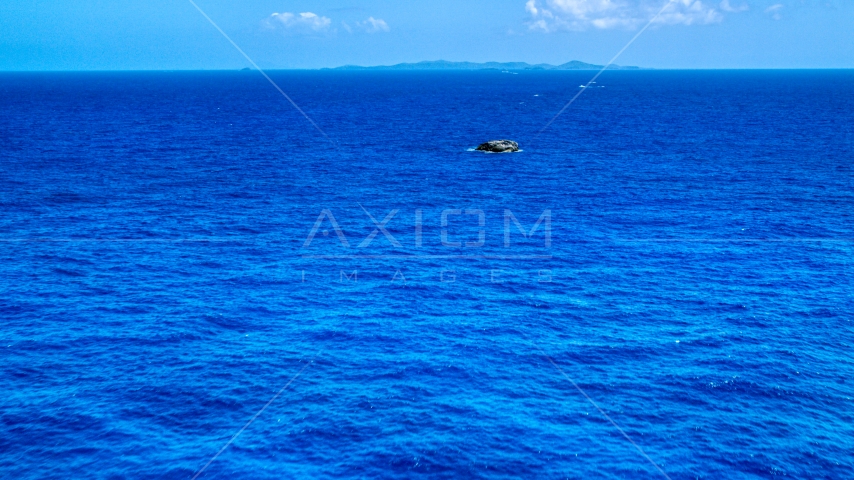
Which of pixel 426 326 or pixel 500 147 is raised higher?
pixel 500 147

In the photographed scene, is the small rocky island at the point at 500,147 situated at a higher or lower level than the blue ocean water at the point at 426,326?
higher

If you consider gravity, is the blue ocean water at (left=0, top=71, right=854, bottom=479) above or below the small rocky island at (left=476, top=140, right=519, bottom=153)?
below

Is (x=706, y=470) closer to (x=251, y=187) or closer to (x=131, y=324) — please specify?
(x=131, y=324)

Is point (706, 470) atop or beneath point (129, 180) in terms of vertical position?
Result: beneath

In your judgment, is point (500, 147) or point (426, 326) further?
point (500, 147)

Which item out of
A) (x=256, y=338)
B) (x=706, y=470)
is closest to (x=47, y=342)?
(x=256, y=338)

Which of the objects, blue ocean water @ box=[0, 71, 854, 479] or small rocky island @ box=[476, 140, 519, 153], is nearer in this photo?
blue ocean water @ box=[0, 71, 854, 479]

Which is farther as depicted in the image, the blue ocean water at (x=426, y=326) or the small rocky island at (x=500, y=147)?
the small rocky island at (x=500, y=147)

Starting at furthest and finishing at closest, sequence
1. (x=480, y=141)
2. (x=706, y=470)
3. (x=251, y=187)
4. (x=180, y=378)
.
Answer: (x=480, y=141) → (x=251, y=187) → (x=180, y=378) → (x=706, y=470)
